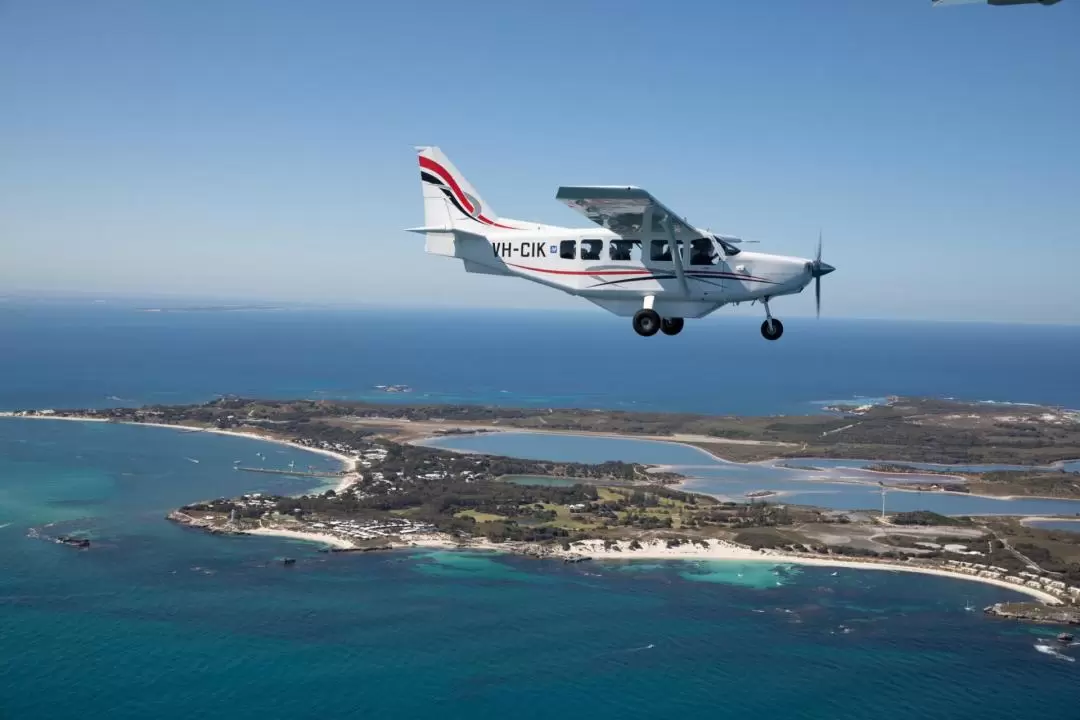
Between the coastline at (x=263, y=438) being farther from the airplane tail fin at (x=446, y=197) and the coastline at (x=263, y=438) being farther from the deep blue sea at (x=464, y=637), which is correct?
the airplane tail fin at (x=446, y=197)

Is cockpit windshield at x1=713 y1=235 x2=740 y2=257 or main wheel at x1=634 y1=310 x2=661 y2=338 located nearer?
cockpit windshield at x1=713 y1=235 x2=740 y2=257

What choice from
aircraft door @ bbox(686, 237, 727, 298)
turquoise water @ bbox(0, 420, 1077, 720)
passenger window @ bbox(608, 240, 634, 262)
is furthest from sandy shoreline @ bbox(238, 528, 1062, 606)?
aircraft door @ bbox(686, 237, 727, 298)

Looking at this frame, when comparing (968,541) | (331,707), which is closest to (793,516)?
(968,541)

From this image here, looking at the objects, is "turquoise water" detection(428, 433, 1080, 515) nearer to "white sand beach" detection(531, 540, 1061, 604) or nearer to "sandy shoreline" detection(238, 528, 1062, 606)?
"white sand beach" detection(531, 540, 1061, 604)

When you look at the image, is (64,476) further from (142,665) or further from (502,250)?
(502,250)

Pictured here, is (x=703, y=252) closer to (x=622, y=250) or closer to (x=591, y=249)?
(x=622, y=250)

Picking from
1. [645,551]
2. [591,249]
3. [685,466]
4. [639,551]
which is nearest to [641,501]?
[645,551]
